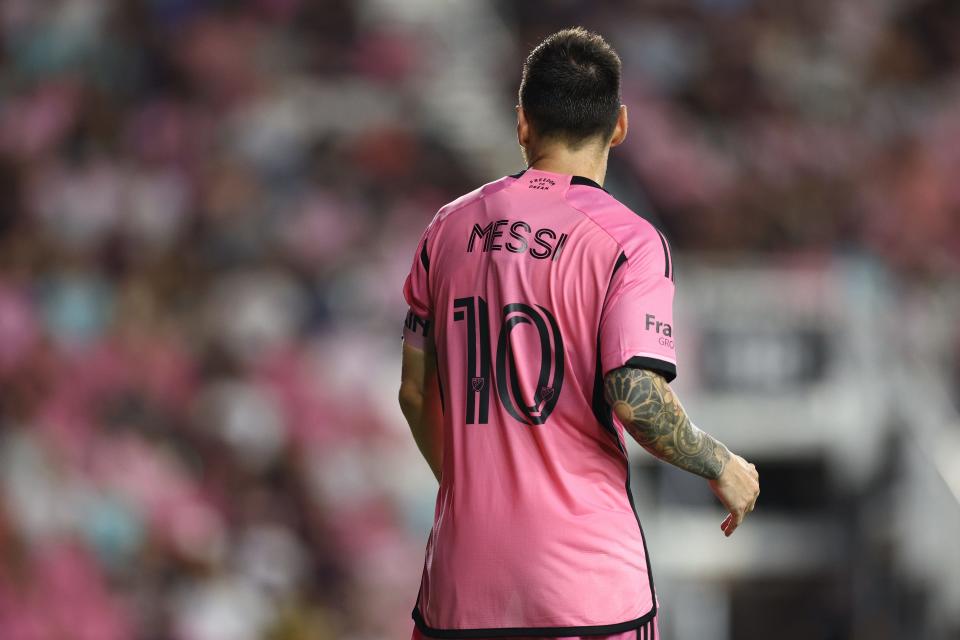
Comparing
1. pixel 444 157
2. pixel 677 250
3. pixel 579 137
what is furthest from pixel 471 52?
pixel 579 137

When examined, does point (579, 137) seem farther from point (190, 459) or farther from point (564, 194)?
point (190, 459)

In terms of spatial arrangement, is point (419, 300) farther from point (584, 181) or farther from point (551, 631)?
point (551, 631)

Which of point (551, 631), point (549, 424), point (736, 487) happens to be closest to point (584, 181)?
point (549, 424)

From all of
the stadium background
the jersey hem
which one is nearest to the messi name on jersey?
the jersey hem

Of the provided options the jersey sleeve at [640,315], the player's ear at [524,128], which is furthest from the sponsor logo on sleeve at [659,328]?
the player's ear at [524,128]

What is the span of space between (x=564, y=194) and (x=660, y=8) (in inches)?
320

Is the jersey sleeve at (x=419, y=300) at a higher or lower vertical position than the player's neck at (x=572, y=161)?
lower

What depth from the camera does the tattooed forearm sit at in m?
2.00

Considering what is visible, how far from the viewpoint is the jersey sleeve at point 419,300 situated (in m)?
2.25

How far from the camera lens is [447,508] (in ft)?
7.07

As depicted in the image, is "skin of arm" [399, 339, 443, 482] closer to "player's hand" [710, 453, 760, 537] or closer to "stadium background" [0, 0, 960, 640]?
"player's hand" [710, 453, 760, 537]

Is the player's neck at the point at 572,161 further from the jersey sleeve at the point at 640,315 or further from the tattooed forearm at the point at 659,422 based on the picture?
the tattooed forearm at the point at 659,422

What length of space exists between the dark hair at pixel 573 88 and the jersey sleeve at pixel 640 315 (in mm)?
227

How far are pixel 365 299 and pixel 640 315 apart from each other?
565 cm
